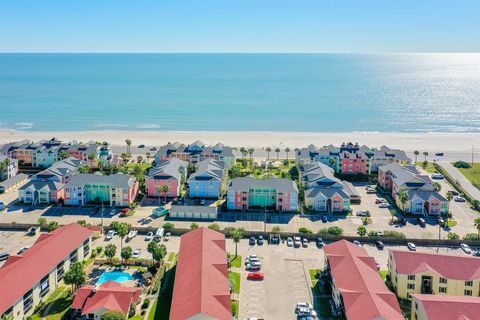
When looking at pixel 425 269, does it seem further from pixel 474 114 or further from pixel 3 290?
pixel 474 114

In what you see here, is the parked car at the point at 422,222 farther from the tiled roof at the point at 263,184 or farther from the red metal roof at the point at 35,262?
the red metal roof at the point at 35,262

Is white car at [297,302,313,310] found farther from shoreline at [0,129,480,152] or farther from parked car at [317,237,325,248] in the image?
shoreline at [0,129,480,152]

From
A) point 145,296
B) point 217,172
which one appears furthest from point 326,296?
point 217,172

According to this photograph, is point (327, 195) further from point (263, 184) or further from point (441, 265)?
point (441, 265)

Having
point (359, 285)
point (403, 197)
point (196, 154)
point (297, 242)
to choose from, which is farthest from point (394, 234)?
point (196, 154)

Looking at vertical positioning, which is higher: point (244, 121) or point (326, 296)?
point (244, 121)

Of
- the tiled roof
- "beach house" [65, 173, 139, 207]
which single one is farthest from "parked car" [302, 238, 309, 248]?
"beach house" [65, 173, 139, 207]

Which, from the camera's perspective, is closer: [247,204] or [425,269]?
[425,269]
